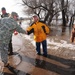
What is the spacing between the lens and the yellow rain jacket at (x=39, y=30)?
6.61 m

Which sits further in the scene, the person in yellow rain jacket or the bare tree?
the bare tree

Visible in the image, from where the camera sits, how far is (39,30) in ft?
21.9

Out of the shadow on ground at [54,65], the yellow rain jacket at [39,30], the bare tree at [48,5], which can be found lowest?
the shadow on ground at [54,65]

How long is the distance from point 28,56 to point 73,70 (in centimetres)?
217

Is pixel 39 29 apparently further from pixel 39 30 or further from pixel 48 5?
pixel 48 5

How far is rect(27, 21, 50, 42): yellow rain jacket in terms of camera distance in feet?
21.7

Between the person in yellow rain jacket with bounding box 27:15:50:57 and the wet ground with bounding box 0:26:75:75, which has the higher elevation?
the person in yellow rain jacket with bounding box 27:15:50:57

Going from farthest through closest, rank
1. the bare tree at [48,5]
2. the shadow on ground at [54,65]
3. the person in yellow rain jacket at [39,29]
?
1. the bare tree at [48,5]
2. the person in yellow rain jacket at [39,29]
3. the shadow on ground at [54,65]

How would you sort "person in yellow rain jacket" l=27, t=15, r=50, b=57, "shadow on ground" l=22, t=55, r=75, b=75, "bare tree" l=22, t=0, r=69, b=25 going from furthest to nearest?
1. "bare tree" l=22, t=0, r=69, b=25
2. "person in yellow rain jacket" l=27, t=15, r=50, b=57
3. "shadow on ground" l=22, t=55, r=75, b=75

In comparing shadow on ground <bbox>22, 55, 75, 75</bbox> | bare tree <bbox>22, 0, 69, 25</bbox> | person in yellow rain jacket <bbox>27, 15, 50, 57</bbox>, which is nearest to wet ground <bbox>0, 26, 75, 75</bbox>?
shadow on ground <bbox>22, 55, 75, 75</bbox>

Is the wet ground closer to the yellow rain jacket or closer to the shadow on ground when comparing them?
the shadow on ground

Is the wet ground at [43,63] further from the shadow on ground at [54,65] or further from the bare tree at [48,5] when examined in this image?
the bare tree at [48,5]

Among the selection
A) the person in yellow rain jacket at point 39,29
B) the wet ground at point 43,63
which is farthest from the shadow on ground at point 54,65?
the person in yellow rain jacket at point 39,29

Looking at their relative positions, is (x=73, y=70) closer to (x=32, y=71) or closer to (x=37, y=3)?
(x=32, y=71)
